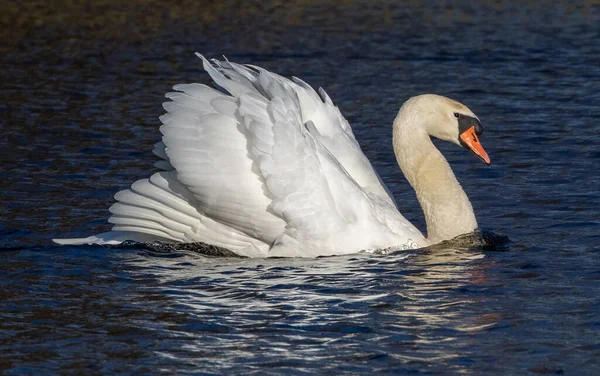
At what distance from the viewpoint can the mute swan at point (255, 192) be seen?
30.8ft

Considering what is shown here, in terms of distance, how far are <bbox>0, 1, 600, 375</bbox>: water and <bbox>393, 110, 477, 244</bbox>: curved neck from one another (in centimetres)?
27

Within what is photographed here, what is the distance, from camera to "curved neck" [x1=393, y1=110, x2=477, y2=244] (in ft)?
33.2

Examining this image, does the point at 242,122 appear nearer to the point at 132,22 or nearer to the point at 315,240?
the point at 315,240

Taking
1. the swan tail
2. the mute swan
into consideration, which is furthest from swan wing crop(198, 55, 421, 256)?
the swan tail

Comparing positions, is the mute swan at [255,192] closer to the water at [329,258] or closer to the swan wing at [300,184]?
the swan wing at [300,184]

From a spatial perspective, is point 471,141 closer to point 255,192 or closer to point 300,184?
point 300,184

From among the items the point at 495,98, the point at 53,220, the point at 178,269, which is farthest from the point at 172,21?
the point at 178,269

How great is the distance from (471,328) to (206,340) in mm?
1749

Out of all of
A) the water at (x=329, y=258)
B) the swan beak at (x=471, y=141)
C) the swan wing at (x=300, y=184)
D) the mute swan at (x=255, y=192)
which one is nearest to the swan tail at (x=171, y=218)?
the mute swan at (x=255, y=192)

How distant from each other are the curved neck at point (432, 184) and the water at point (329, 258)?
27 centimetres

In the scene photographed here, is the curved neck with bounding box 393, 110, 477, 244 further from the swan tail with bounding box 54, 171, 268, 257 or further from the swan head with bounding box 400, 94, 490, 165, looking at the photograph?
the swan tail with bounding box 54, 171, 268, 257

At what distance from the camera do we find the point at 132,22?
81.3 feet

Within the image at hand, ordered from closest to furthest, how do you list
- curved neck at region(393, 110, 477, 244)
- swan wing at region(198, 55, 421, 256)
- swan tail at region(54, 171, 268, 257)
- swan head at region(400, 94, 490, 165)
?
swan wing at region(198, 55, 421, 256) → swan tail at region(54, 171, 268, 257) → curved neck at region(393, 110, 477, 244) → swan head at region(400, 94, 490, 165)

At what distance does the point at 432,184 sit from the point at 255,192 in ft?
5.53
